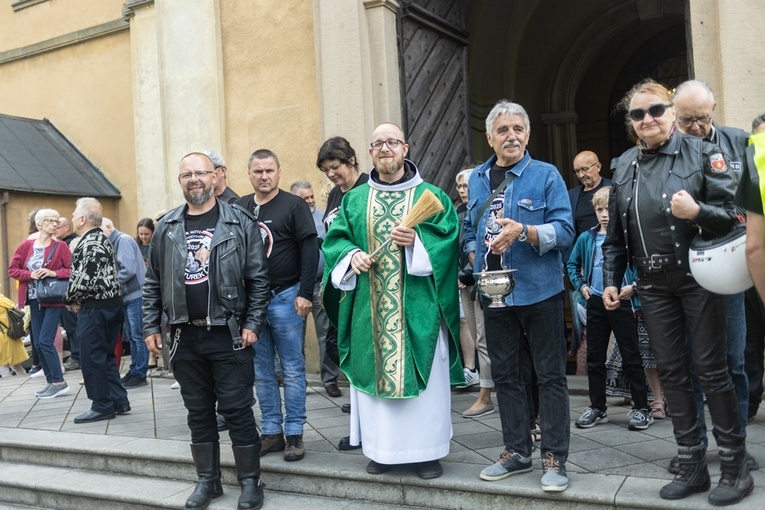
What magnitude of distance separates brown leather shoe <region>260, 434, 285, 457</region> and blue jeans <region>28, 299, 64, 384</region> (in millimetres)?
3871

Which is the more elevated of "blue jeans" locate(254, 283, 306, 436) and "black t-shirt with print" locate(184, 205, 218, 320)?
"black t-shirt with print" locate(184, 205, 218, 320)

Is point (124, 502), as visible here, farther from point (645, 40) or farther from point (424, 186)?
point (645, 40)

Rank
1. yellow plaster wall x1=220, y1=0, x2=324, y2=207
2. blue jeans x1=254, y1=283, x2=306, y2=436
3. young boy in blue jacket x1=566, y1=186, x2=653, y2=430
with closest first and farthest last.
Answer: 1. blue jeans x1=254, y1=283, x2=306, y2=436
2. young boy in blue jacket x1=566, y1=186, x2=653, y2=430
3. yellow plaster wall x1=220, y1=0, x2=324, y2=207

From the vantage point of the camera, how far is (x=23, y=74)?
1431 centimetres

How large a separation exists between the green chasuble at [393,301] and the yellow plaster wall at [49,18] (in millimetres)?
9843

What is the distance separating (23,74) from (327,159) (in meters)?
11.0

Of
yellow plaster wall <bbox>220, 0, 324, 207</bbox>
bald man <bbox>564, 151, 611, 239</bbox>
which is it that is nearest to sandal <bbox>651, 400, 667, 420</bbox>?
bald man <bbox>564, 151, 611, 239</bbox>

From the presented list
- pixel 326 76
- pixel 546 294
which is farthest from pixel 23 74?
pixel 546 294

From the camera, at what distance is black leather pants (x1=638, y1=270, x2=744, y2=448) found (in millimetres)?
3848

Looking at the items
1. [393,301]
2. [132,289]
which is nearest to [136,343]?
[132,289]

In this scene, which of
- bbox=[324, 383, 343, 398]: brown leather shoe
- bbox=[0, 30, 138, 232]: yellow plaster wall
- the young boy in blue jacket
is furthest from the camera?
bbox=[0, 30, 138, 232]: yellow plaster wall

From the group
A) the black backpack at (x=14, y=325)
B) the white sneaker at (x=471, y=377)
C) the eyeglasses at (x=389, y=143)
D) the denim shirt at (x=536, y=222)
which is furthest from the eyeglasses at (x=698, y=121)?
the black backpack at (x=14, y=325)

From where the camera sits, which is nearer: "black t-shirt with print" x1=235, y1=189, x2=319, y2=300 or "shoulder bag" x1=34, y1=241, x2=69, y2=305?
"black t-shirt with print" x1=235, y1=189, x2=319, y2=300

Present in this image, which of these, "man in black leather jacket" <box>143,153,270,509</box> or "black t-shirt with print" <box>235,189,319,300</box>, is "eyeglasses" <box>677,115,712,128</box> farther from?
"man in black leather jacket" <box>143,153,270,509</box>
